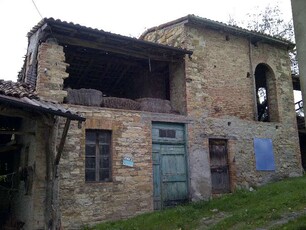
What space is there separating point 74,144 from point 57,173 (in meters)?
0.89

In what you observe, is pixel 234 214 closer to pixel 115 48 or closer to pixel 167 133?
pixel 167 133

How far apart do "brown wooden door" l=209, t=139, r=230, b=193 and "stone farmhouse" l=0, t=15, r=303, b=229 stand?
3 centimetres

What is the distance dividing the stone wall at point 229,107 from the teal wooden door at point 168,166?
31cm

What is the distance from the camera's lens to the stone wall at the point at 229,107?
37.6 ft

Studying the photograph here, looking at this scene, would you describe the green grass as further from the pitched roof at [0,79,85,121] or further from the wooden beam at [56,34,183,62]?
the wooden beam at [56,34,183,62]

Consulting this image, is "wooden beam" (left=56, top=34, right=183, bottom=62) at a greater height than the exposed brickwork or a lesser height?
greater

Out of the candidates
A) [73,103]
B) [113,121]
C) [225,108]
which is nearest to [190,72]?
[225,108]

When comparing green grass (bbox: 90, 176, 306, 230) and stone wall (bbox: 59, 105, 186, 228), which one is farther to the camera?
stone wall (bbox: 59, 105, 186, 228)

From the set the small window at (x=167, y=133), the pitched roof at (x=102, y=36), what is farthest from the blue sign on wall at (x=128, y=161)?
the pitched roof at (x=102, y=36)

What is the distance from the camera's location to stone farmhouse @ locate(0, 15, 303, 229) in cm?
910

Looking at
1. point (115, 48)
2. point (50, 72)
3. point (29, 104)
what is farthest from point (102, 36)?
point (29, 104)

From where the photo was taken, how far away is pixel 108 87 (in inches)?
Answer: 555

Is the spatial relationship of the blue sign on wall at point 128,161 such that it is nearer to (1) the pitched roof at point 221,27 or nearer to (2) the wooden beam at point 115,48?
(2) the wooden beam at point 115,48

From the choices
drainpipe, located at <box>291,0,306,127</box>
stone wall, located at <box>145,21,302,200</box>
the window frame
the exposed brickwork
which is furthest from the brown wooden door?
drainpipe, located at <box>291,0,306,127</box>
